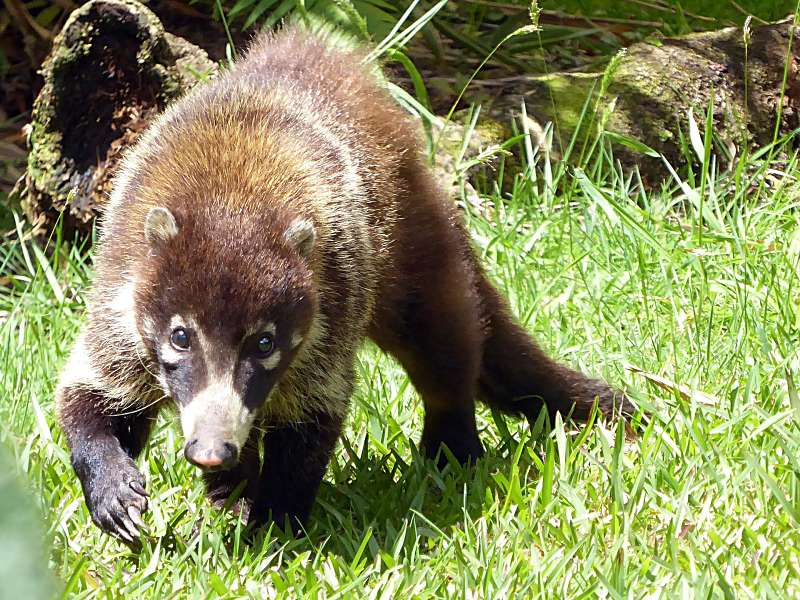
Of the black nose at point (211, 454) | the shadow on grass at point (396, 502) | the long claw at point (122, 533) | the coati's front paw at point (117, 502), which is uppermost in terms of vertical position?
the black nose at point (211, 454)

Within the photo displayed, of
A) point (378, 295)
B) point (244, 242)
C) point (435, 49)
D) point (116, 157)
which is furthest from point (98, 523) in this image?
point (435, 49)

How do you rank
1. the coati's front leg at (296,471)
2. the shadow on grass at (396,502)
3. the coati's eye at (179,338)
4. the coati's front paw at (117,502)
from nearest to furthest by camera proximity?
the coati's eye at (179,338), the coati's front paw at (117,502), the shadow on grass at (396,502), the coati's front leg at (296,471)

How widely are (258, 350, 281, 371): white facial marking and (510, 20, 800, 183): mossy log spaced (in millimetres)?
3773

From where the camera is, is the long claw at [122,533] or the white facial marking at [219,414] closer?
the white facial marking at [219,414]

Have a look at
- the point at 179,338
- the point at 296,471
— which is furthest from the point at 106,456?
the point at 296,471

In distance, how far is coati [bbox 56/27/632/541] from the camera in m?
3.06

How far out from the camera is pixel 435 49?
7539mm

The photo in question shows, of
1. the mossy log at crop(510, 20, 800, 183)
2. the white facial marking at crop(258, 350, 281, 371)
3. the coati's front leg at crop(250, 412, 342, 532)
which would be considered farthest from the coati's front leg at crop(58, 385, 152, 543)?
the mossy log at crop(510, 20, 800, 183)

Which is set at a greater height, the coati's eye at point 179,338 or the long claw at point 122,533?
the coati's eye at point 179,338

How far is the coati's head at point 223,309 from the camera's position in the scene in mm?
2949

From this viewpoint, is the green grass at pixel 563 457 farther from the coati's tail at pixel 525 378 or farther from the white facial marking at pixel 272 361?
the white facial marking at pixel 272 361

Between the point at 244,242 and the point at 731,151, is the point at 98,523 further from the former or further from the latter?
the point at 731,151

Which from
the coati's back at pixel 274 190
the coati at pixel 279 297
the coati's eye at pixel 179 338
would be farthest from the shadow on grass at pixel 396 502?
the coati's eye at pixel 179 338

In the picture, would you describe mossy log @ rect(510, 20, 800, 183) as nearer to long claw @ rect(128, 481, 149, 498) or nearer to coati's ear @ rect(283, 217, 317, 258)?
coati's ear @ rect(283, 217, 317, 258)
